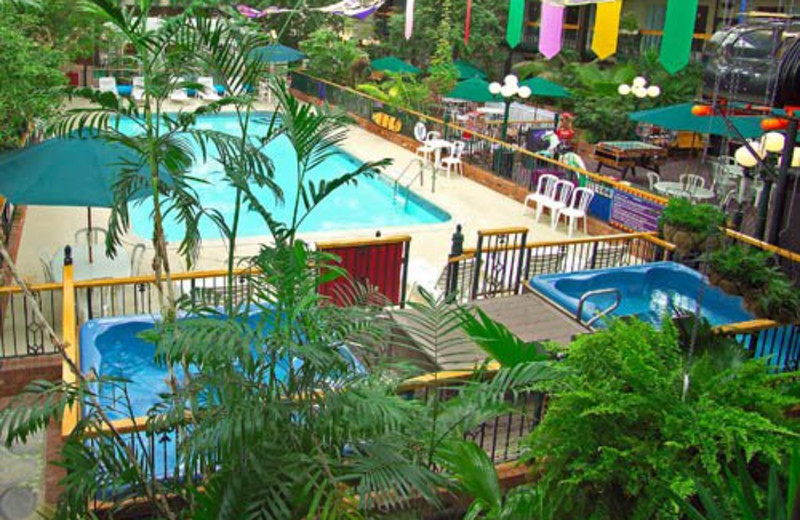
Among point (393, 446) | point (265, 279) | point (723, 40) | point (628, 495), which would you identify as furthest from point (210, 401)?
point (723, 40)

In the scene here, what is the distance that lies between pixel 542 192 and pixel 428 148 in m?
3.43

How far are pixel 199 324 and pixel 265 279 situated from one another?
397 mm

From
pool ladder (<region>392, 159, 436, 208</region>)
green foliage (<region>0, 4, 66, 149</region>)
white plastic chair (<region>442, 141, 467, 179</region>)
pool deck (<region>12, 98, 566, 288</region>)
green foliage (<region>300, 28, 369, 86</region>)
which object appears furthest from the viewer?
green foliage (<region>300, 28, 369, 86</region>)

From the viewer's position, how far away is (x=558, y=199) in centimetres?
1306

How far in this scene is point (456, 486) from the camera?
339cm

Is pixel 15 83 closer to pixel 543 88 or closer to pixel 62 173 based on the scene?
pixel 62 173

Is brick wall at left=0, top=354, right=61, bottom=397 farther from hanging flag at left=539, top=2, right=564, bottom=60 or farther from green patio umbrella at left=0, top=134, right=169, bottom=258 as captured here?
hanging flag at left=539, top=2, right=564, bottom=60

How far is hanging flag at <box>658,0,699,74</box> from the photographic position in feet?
28.0

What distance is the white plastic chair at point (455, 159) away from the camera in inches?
613

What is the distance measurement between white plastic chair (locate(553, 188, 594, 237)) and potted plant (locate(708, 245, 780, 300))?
14.0ft

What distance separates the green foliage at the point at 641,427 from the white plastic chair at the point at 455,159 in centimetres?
1146

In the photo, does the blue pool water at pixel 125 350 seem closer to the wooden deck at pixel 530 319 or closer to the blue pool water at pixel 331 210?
the wooden deck at pixel 530 319

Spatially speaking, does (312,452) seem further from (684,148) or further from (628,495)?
(684,148)

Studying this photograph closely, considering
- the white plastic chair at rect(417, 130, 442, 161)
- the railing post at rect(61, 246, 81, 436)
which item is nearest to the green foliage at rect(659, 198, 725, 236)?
the railing post at rect(61, 246, 81, 436)
